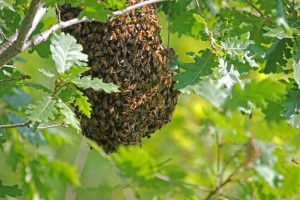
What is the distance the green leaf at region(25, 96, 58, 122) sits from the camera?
3.83 meters

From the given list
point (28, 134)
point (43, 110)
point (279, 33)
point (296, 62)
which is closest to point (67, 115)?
point (43, 110)

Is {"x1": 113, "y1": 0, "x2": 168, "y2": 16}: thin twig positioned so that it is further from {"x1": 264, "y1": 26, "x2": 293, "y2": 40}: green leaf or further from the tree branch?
{"x1": 264, "y1": 26, "x2": 293, "y2": 40}: green leaf

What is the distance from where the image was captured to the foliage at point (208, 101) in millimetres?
3828

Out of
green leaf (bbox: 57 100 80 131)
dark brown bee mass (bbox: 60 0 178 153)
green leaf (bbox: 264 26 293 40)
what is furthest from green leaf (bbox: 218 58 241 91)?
green leaf (bbox: 57 100 80 131)

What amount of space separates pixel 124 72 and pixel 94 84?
405 millimetres

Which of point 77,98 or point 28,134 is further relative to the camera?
point 28,134

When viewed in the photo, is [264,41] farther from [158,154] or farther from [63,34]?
[158,154]

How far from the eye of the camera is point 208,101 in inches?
159

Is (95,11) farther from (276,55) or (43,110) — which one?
(276,55)

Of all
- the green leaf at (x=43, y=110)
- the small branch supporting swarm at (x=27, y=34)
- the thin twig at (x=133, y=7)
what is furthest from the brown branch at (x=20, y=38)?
the thin twig at (x=133, y=7)

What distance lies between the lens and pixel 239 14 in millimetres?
4848

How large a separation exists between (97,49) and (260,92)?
0.95 meters

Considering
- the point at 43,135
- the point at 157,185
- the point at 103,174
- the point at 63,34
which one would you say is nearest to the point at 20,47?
the point at 63,34

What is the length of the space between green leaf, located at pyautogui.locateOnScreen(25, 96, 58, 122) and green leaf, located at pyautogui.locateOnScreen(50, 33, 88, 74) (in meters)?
0.13
